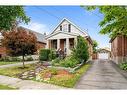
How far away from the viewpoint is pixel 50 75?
51.6ft

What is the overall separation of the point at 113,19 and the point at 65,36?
4781 millimetres

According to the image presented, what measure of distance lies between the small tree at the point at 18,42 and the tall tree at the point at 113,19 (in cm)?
414

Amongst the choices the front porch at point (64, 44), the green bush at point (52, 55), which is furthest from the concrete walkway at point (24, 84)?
the green bush at point (52, 55)

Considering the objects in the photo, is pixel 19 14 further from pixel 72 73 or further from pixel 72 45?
pixel 72 45

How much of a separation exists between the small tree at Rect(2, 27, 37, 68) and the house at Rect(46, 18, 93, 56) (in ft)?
9.64

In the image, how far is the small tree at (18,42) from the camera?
1855cm

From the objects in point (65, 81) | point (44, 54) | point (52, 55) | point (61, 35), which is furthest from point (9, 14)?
point (52, 55)

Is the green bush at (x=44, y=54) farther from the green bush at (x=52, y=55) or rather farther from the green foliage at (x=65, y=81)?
the green foliage at (x=65, y=81)

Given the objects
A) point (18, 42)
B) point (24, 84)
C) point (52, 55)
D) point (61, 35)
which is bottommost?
point (24, 84)

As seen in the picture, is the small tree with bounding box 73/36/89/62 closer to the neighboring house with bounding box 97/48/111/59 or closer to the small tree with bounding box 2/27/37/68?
the neighboring house with bounding box 97/48/111/59

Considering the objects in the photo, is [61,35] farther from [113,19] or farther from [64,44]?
[113,19]

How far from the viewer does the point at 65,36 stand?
2166cm

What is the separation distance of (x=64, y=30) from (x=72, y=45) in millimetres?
Result: 1467

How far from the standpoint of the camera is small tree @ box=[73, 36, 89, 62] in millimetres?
22078
